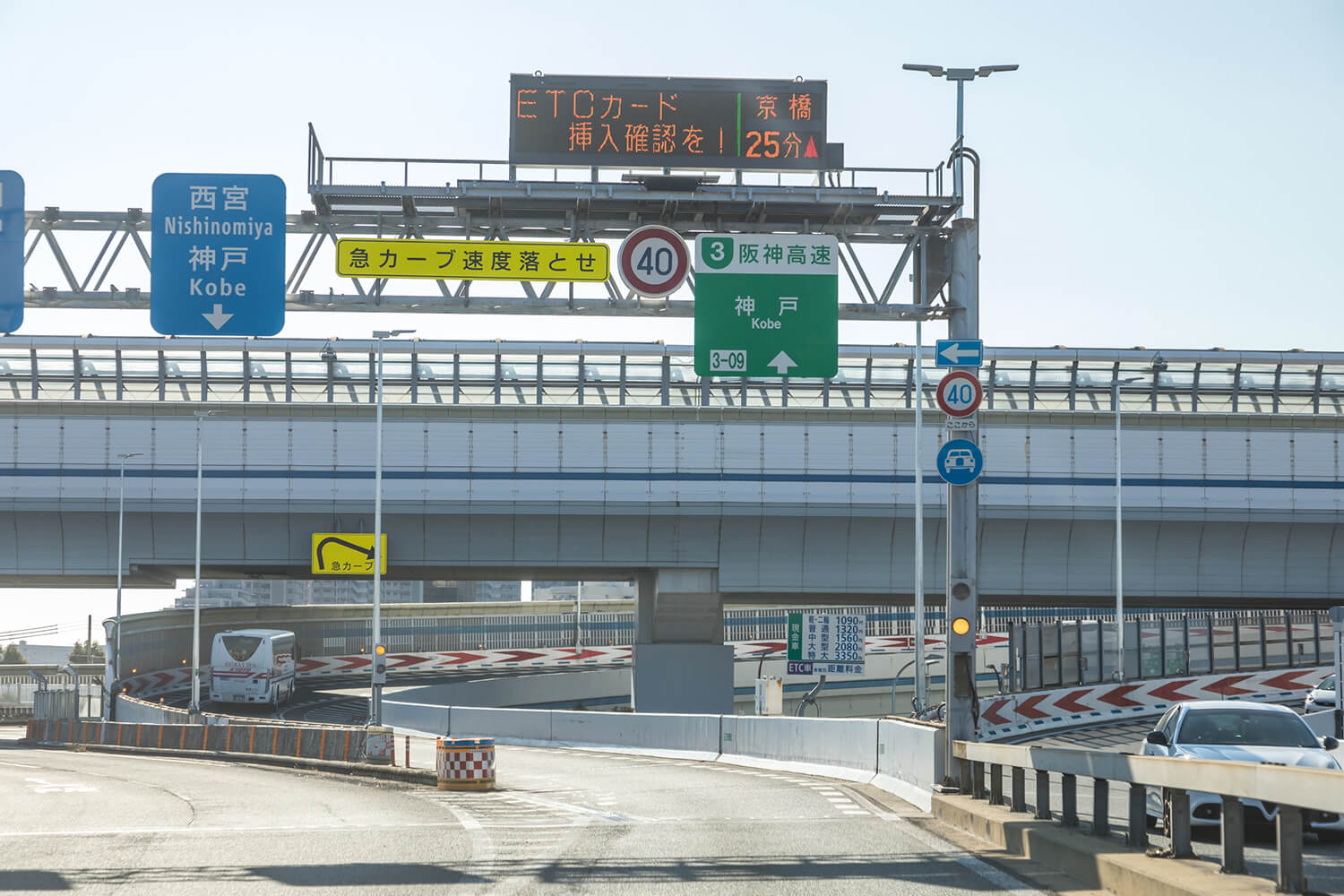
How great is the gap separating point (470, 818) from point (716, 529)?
29499 millimetres

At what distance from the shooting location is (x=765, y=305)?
21562 millimetres

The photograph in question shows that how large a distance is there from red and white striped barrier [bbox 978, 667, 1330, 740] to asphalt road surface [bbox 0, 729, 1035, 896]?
12891 millimetres

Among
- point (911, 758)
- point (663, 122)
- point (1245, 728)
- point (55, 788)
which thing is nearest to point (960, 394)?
point (1245, 728)

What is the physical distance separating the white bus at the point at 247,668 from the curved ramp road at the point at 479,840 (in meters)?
33.8

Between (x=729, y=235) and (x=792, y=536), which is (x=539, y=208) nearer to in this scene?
(x=729, y=235)

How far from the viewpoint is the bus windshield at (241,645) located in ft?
193

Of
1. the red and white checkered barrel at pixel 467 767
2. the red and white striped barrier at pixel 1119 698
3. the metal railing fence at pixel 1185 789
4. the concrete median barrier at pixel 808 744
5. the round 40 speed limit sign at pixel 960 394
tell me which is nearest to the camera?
the metal railing fence at pixel 1185 789

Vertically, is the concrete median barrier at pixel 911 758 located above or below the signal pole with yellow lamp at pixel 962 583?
below

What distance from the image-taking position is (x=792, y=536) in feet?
153

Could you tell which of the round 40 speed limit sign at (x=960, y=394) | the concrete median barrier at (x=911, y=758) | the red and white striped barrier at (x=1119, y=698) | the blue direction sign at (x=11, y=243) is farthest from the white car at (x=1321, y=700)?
the blue direction sign at (x=11, y=243)

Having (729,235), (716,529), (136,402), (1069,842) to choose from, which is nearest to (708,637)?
(716,529)

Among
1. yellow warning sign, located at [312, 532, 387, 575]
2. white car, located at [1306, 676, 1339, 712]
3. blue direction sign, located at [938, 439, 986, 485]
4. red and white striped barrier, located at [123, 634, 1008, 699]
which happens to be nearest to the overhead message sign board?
blue direction sign, located at [938, 439, 986, 485]

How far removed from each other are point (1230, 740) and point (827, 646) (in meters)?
24.5

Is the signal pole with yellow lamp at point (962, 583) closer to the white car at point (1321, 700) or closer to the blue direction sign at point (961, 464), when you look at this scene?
the blue direction sign at point (961, 464)
